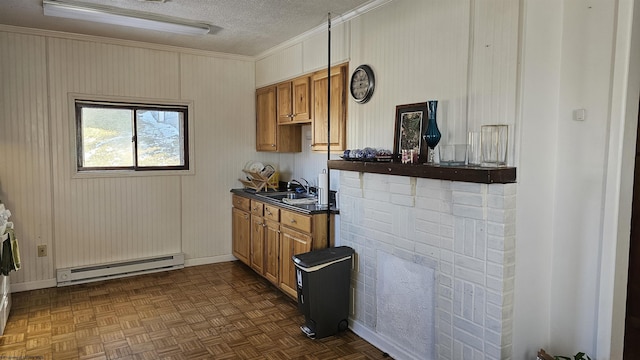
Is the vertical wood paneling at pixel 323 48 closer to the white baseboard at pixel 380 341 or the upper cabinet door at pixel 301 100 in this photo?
the upper cabinet door at pixel 301 100

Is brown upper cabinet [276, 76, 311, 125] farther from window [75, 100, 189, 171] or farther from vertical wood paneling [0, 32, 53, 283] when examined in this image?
vertical wood paneling [0, 32, 53, 283]

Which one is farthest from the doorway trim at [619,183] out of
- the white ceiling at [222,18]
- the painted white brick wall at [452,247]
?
the white ceiling at [222,18]

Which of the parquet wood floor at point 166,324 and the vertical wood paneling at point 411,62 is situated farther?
the parquet wood floor at point 166,324

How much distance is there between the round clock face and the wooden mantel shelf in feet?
1.79

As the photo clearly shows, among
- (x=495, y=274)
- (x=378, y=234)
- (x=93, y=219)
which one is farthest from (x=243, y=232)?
(x=495, y=274)

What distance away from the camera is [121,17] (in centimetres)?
337

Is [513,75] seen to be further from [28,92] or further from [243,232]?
[28,92]

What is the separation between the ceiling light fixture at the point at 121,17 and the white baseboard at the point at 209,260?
255 centimetres

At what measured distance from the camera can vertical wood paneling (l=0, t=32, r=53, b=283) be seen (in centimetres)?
387

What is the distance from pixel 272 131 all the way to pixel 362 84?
5.66 ft

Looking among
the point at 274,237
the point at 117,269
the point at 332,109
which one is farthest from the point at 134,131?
the point at 332,109

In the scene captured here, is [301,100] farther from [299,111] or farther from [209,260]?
[209,260]

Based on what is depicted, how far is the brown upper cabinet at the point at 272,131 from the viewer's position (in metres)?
4.59

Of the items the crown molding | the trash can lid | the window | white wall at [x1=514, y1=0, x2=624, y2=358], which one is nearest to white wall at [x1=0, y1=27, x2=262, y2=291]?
the window
